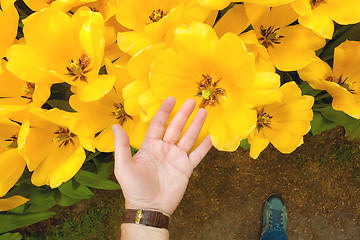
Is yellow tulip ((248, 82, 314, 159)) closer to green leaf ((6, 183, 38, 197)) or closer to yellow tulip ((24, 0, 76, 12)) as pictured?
yellow tulip ((24, 0, 76, 12))

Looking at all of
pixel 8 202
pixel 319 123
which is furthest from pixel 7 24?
pixel 319 123

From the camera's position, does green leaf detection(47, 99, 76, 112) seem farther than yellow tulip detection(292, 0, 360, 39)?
Yes

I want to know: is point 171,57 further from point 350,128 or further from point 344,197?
point 344,197

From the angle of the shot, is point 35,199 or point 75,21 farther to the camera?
point 35,199

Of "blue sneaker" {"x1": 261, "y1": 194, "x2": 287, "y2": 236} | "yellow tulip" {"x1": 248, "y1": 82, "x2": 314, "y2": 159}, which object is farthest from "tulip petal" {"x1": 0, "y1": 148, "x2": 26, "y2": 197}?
"blue sneaker" {"x1": 261, "y1": 194, "x2": 287, "y2": 236}

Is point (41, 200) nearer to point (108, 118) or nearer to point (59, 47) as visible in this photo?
point (108, 118)

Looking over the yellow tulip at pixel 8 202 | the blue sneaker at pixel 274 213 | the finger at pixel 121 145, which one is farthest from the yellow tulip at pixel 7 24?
the blue sneaker at pixel 274 213

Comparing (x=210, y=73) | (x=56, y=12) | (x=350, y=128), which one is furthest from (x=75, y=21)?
(x=350, y=128)
